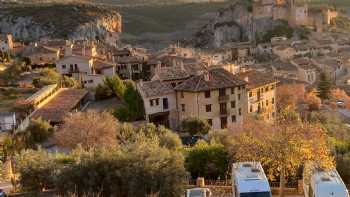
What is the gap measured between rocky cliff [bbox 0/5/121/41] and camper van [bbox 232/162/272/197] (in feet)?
283

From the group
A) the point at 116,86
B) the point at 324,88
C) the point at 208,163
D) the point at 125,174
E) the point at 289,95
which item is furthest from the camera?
the point at 324,88

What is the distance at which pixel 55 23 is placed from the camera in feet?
354

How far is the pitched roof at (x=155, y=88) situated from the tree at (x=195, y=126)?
3.23 m

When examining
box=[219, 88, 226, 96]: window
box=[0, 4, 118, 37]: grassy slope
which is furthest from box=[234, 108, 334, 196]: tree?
box=[0, 4, 118, 37]: grassy slope

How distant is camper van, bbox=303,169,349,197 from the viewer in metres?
15.4

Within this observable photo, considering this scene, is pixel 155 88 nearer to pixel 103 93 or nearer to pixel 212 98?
pixel 212 98

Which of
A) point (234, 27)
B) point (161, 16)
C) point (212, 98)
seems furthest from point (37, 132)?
point (161, 16)

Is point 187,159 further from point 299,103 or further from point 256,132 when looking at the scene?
point 299,103

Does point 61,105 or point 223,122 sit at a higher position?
point 61,105

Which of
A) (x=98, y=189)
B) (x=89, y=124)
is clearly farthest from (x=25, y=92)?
(x=98, y=189)

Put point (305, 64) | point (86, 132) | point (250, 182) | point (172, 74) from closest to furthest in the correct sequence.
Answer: point (250, 182)
point (86, 132)
point (172, 74)
point (305, 64)

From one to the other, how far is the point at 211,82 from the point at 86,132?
10784mm

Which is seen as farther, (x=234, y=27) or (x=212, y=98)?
(x=234, y=27)

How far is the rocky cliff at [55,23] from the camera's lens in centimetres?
10475
